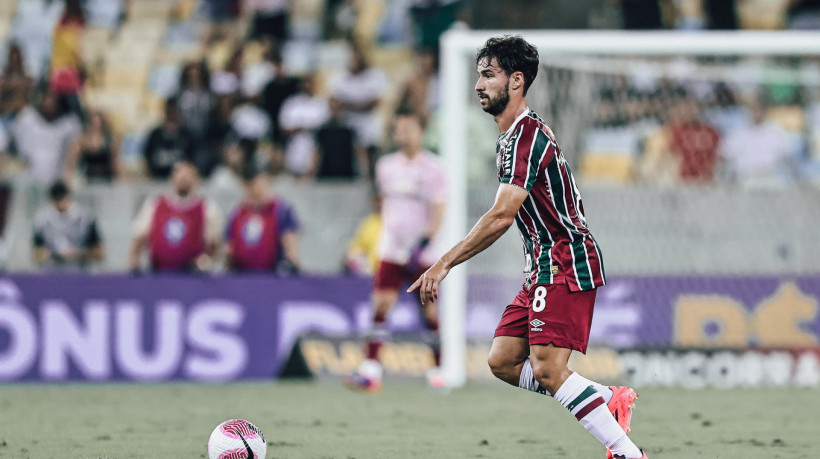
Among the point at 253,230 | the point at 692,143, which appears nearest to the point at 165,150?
the point at 253,230

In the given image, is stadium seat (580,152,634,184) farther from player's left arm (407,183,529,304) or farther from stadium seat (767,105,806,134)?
player's left arm (407,183,529,304)

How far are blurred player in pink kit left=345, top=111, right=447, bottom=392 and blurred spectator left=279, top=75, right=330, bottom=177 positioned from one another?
118 inches

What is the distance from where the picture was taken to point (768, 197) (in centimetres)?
1270

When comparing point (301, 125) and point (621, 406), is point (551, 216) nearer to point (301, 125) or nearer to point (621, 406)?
point (621, 406)

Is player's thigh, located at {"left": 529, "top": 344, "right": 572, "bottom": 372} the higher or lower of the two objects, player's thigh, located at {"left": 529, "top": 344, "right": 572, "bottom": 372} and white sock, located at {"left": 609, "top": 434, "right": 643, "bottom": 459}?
the higher

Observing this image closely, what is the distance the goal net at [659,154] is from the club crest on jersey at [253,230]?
1945 millimetres

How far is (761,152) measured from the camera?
1302cm

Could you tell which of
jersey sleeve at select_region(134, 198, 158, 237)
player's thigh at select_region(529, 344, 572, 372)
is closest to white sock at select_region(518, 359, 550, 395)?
player's thigh at select_region(529, 344, 572, 372)

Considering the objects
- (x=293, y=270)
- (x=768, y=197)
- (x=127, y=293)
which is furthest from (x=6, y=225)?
(x=768, y=197)

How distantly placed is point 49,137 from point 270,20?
354 cm

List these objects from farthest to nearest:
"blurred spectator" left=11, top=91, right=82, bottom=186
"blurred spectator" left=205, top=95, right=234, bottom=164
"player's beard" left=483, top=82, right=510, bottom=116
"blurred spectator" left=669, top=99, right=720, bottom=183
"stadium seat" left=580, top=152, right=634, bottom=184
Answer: "blurred spectator" left=205, top=95, right=234, bottom=164 → "blurred spectator" left=11, top=91, right=82, bottom=186 → "blurred spectator" left=669, top=99, right=720, bottom=183 → "stadium seat" left=580, top=152, right=634, bottom=184 → "player's beard" left=483, top=82, right=510, bottom=116

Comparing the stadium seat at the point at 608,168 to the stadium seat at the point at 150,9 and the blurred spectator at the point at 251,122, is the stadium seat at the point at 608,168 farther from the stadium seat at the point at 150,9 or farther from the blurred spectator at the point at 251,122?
the stadium seat at the point at 150,9

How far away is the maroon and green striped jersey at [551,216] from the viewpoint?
18.3 ft

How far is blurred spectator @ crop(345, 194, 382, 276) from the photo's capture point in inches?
492
